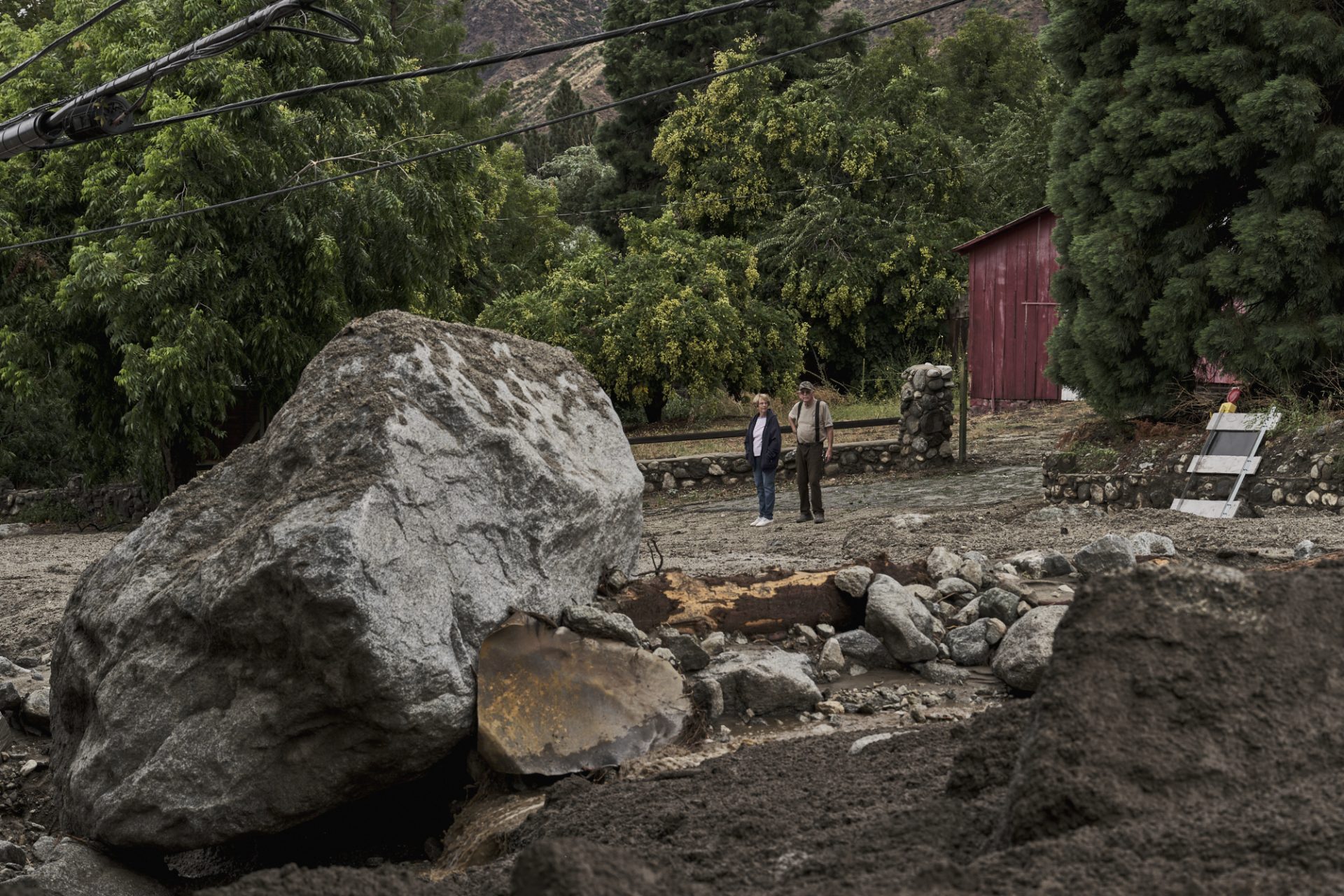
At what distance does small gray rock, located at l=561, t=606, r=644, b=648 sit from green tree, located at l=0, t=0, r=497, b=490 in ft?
36.5

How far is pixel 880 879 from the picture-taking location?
281cm

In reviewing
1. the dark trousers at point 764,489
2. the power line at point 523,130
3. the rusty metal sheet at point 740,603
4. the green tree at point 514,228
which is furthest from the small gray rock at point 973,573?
the green tree at point 514,228

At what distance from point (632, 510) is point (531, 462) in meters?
1.17

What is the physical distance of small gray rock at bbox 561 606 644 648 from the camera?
6281mm

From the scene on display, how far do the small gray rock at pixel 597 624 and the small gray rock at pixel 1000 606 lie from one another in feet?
7.35

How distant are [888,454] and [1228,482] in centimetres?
670

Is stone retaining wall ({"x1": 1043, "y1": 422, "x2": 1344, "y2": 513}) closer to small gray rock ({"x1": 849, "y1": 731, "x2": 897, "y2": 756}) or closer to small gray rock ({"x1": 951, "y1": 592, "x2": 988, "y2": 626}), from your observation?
small gray rock ({"x1": 951, "y1": 592, "x2": 988, "y2": 626})

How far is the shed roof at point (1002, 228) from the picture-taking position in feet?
74.2

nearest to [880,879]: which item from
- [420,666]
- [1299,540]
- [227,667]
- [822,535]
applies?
[420,666]

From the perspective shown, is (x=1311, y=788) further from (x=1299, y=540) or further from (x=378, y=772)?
(x=1299, y=540)

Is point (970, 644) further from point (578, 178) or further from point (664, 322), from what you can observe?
point (578, 178)

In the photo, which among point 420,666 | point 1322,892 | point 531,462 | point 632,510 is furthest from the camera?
point 632,510

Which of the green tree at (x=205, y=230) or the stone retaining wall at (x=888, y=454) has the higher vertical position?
the green tree at (x=205, y=230)

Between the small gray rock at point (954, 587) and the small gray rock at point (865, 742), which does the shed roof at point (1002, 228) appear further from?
the small gray rock at point (865, 742)
